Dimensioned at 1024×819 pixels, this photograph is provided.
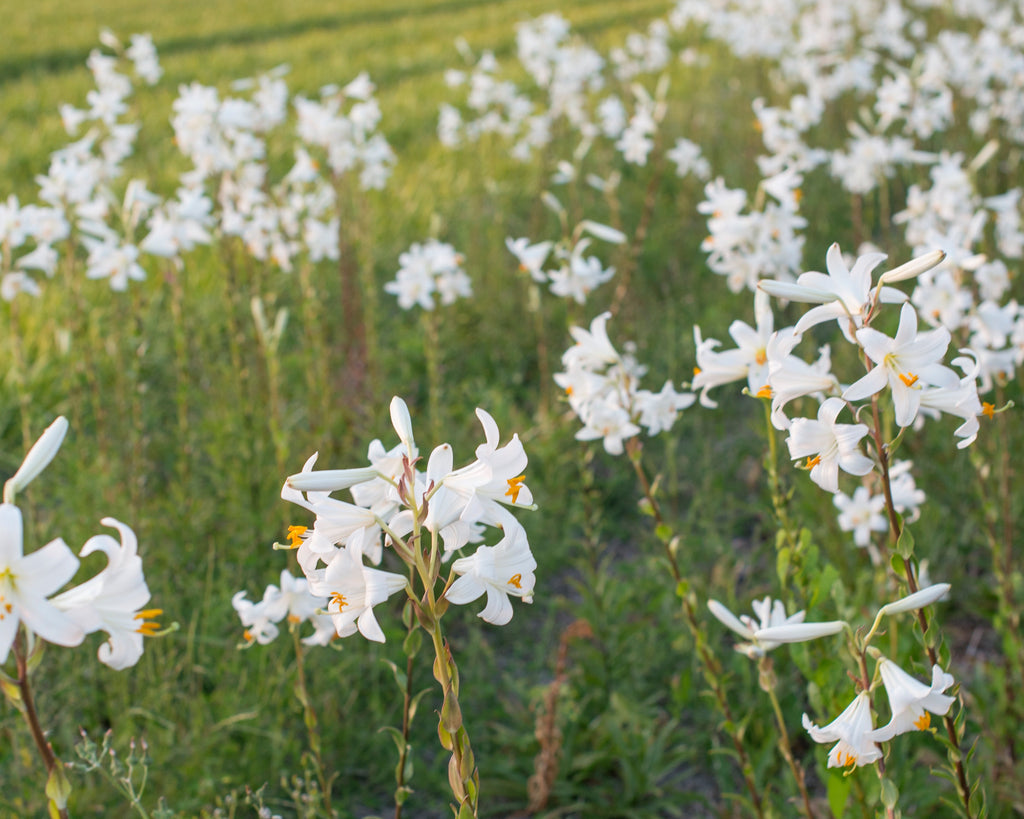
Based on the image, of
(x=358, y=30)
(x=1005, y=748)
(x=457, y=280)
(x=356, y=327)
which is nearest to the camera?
(x=1005, y=748)

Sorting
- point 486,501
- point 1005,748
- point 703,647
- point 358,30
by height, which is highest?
point 358,30

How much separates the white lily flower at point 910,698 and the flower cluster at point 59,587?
1.03 m

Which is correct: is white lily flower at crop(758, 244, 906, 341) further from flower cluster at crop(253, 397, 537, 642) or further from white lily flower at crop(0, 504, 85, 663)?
white lily flower at crop(0, 504, 85, 663)

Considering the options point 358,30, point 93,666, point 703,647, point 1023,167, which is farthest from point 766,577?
point 358,30

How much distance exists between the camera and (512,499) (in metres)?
1.27

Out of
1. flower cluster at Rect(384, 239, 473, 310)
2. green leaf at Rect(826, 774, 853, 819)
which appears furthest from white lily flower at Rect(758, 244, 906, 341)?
flower cluster at Rect(384, 239, 473, 310)

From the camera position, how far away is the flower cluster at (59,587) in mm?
1052

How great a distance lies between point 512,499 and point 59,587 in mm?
589

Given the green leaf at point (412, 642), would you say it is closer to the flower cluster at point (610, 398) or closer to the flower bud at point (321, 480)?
the flower bud at point (321, 480)

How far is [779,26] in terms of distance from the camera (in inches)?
298

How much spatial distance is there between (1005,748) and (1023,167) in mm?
5360

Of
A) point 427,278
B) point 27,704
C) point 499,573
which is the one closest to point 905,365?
point 499,573

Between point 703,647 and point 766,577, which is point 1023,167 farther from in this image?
point 703,647

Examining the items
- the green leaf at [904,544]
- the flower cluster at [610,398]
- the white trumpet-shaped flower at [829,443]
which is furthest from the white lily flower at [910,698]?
the flower cluster at [610,398]
